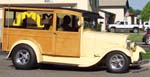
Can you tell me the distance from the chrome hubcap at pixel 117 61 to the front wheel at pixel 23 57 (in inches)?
92.9

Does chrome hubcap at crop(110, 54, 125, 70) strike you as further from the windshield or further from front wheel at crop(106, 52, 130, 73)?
the windshield

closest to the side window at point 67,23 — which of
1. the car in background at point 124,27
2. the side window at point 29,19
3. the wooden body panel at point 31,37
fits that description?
the side window at point 29,19

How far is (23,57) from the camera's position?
15.2 metres

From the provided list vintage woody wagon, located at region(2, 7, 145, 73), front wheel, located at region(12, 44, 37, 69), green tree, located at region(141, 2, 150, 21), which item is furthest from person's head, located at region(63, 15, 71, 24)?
green tree, located at region(141, 2, 150, 21)

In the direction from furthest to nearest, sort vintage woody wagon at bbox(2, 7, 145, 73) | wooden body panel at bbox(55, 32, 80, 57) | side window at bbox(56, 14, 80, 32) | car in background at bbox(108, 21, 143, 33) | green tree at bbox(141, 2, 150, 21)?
1. green tree at bbox(141, 2, 150, 21)
2. car in background at bbox(108, 21, 143, 33)
3. side window at bbox(56, 14, 80, 32)
4. wooden body panel at bbox(55, 32, 80, 57)
5. vintage woody wagon at bbox(2, 7, 145, 73)

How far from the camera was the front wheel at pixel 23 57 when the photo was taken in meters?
15.0

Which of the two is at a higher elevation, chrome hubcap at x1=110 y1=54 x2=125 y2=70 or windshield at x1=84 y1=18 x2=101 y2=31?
windshield at x1=84 y1=18 x2=101 y2=31

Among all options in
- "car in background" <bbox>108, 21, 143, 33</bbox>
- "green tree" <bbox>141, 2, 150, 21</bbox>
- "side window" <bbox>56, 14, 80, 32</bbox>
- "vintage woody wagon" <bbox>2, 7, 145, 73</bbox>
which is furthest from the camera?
"green tree" <bbox>141, 2, 150, 21</bbox>

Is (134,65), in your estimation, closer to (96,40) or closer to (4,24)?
(96,40)

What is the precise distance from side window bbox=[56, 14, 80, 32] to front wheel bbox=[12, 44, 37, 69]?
1.12 metres

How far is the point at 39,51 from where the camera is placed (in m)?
15.1

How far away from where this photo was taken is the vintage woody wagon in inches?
571

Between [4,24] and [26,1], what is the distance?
25560 mm

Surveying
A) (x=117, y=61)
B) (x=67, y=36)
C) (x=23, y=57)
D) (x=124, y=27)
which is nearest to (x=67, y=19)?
(x=67, y=36)
